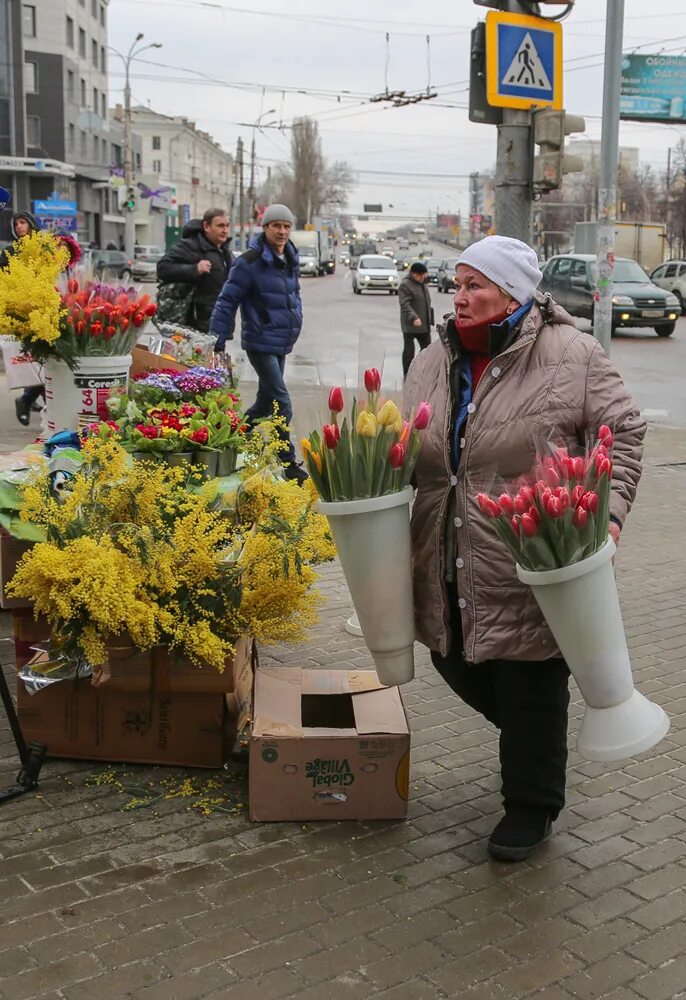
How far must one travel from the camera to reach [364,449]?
10.7ft

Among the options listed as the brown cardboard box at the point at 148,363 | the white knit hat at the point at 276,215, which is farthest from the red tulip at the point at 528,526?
the white knit hat at the point at 276,215

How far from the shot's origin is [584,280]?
26875 millimetres

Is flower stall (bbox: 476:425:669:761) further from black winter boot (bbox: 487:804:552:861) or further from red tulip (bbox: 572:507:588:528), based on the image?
black winter boot (bbox: 487:804:552:861)

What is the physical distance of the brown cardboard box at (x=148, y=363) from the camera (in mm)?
5469

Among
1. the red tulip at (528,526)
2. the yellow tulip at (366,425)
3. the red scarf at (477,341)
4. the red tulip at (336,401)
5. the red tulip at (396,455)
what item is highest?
the red scarf at (477,341)

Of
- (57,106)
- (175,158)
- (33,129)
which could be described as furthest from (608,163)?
(175,158)

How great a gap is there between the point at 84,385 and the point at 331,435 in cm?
233

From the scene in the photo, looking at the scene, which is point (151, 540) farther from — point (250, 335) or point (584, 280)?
point (584, 280)

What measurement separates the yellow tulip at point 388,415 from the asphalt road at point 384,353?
12 centimetres

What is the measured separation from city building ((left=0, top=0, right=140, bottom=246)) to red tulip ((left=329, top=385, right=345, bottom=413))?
176 feet

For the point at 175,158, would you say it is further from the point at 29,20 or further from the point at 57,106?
the point at 57,106

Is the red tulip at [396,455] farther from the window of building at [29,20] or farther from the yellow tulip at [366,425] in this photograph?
the window of building at [29,20]

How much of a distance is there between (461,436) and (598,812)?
1.42 meters

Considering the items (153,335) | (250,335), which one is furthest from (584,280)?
(153,335)
